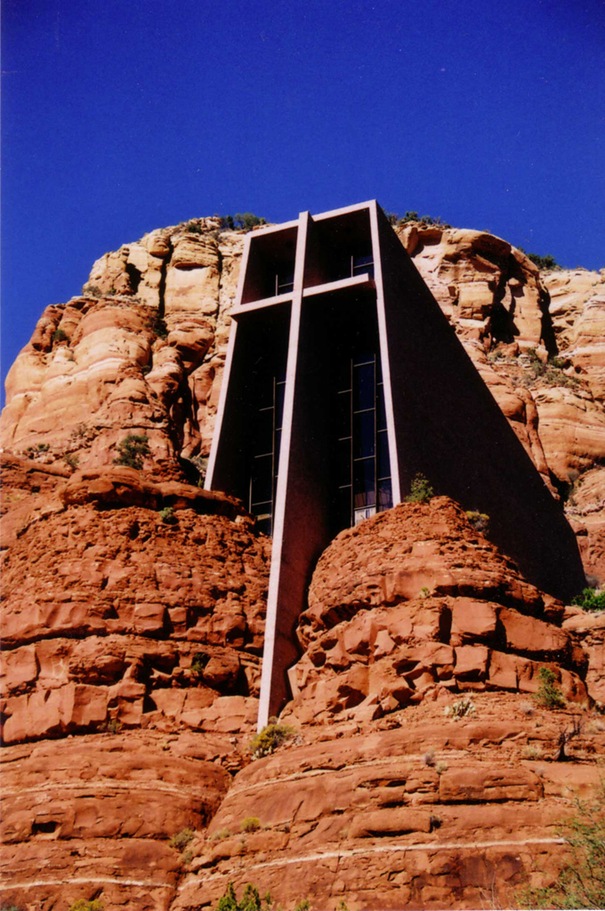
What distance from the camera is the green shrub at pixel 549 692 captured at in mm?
16984

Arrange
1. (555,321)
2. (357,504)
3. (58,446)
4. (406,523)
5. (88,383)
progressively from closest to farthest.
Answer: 1. (406,523)
2. (357,504)
3. (58,446)
4. (88,383)
5. (555,321)

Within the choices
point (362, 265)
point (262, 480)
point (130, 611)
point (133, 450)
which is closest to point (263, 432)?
point (262, 480)

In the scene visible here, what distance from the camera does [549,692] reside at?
1722cm

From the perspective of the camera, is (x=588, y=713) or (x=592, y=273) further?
(x=592, y=273)

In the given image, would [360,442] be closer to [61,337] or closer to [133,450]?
[133,450]

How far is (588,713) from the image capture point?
680 inches

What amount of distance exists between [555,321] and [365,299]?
24.8 metres

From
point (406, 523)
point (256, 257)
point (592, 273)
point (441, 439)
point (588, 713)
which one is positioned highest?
point (592, 273)

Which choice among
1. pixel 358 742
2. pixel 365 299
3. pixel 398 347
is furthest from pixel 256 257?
pixel 358 742

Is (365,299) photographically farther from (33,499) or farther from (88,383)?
(88,383)

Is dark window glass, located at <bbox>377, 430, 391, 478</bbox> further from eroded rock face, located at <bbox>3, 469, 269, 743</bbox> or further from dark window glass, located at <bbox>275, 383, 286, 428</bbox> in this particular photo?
eroded rock face, located at <bbox>3, 469, 269, 743</bbox>

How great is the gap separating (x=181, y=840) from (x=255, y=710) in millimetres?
3737

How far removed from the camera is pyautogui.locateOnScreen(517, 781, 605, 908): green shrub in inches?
499

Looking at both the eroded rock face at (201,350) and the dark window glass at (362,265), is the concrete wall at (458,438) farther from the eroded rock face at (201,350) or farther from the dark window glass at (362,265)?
the eroded rock face at (201,350)
